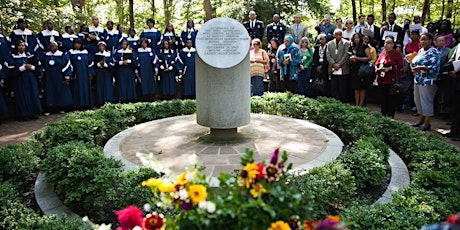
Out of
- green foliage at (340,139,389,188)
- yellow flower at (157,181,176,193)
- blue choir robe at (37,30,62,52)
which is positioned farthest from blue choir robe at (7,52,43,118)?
yellow flower at (157,181,176,193)

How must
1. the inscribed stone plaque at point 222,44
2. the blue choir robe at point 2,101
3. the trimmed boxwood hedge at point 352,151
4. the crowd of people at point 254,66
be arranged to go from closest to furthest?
the trimmed boxwood hedge at point 352,151
the inscribed stone plaque at point 222,44
the crowd of people at point 254,66
the blue choir robe at point 2,101

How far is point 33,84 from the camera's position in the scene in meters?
9.89

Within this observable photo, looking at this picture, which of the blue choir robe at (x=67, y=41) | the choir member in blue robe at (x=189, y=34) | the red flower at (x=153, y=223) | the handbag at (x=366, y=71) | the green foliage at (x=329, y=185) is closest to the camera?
the red flower at (x=153, y=223)

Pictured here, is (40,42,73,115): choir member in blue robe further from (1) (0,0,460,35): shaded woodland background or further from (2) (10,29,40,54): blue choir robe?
(1) (0,0,460,35): shaded woodland background

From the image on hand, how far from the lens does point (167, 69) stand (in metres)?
12.3

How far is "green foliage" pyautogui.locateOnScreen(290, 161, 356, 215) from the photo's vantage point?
404 cm

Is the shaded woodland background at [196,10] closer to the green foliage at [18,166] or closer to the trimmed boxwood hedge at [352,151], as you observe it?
the trimmed boxwood hedge at [352,151]

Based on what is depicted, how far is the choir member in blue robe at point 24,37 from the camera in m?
10.1

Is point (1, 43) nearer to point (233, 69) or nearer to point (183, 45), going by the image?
point (183, 45)

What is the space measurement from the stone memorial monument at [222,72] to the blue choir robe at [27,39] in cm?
633

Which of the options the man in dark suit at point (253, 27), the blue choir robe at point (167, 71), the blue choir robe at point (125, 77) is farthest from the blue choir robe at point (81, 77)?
the man in dark suit at point (253, 27)

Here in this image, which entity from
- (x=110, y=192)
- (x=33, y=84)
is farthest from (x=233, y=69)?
(x=33, y=84)

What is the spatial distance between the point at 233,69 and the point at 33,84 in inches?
250

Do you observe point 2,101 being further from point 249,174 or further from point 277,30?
point 249,174
